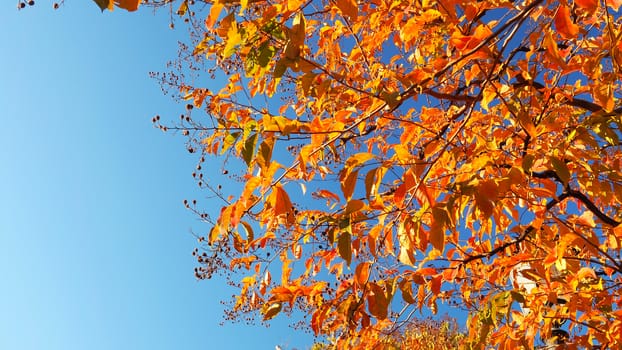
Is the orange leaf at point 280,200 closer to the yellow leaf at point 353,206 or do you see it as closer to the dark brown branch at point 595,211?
the yellow leaf at point 353,206

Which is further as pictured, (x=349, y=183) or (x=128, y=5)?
(x=349, y=183)

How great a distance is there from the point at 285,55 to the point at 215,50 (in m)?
1.34

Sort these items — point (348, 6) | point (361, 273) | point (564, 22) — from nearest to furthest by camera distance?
point (348, 6)
point (564, 22)
point (361, 273)

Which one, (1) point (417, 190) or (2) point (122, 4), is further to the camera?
(1) point (417, 190)

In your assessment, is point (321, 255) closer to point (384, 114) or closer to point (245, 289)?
point (245, 289)

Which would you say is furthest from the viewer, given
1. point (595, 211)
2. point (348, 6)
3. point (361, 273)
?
point (595, 211)

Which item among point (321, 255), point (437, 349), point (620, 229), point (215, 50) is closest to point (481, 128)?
point (620, 229)

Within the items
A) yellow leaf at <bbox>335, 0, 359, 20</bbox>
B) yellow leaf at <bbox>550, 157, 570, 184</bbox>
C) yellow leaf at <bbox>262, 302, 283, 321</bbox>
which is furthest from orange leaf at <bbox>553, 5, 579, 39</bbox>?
yellow leaf at <bbox>262, 302, 283, 321</bbox>

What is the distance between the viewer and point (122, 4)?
95 centimetres

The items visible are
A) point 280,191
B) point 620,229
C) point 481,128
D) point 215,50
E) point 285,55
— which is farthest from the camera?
point 481,128

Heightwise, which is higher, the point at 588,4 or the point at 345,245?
the point at 588,4

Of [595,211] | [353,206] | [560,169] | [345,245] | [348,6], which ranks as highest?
[595,211]

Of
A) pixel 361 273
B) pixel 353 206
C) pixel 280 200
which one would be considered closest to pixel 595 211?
pixel 361 273

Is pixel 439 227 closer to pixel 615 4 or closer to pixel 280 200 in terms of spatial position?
pixel 280 200
